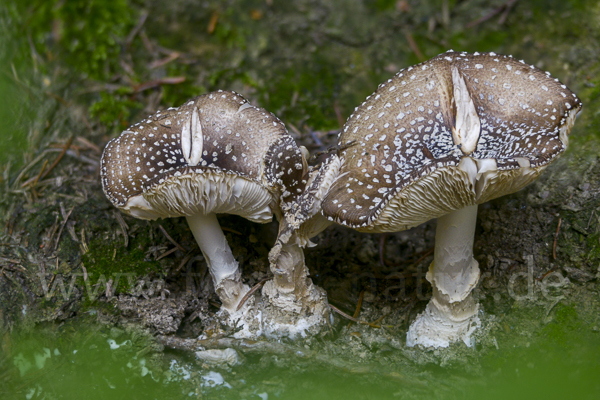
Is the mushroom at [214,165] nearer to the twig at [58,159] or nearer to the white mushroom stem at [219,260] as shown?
the white mushroom stem at [219,260]

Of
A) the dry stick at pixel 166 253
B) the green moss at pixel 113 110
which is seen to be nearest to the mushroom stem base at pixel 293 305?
the dry stick at pixel 166 253

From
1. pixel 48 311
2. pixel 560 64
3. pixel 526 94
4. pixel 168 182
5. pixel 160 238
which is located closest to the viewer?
pixel 168 182

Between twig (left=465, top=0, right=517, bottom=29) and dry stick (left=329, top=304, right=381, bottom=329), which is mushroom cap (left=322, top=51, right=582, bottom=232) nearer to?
dry stick (left=329, top=304, right=381, bottom=329)

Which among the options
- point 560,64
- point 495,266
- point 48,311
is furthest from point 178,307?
point 560,64

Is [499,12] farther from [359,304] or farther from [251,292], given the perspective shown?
[251,292]

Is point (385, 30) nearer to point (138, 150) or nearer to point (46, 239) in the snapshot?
point (138, 150)
